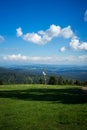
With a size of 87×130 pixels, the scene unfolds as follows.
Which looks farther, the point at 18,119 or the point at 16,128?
the point at 18,119

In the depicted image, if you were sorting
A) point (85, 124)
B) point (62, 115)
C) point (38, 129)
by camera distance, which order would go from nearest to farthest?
1. point (38, 129)
2. point (85, 124)
3. point (62, 115)

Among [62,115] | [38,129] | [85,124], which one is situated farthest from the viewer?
[62,115]

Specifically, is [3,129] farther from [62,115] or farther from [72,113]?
[72,113]

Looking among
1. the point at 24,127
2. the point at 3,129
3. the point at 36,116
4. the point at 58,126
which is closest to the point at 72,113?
the point at 36,116

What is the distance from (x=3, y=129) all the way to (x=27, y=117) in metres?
4.04

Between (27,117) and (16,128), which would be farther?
(27,117)

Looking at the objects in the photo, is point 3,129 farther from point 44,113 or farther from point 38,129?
point 44,113

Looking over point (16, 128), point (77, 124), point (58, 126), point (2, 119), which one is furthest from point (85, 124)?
point (2, 119)

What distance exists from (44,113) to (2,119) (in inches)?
154

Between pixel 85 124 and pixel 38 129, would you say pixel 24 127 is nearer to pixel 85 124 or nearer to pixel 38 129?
pixel 38 129

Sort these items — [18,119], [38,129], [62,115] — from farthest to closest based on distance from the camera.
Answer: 1. [62,115]
2. [18,119]
3. [38,129]

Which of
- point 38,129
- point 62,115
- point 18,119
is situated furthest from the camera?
point 62,115

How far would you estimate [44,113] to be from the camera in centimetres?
2050

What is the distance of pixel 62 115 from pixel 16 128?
16.6 feet
